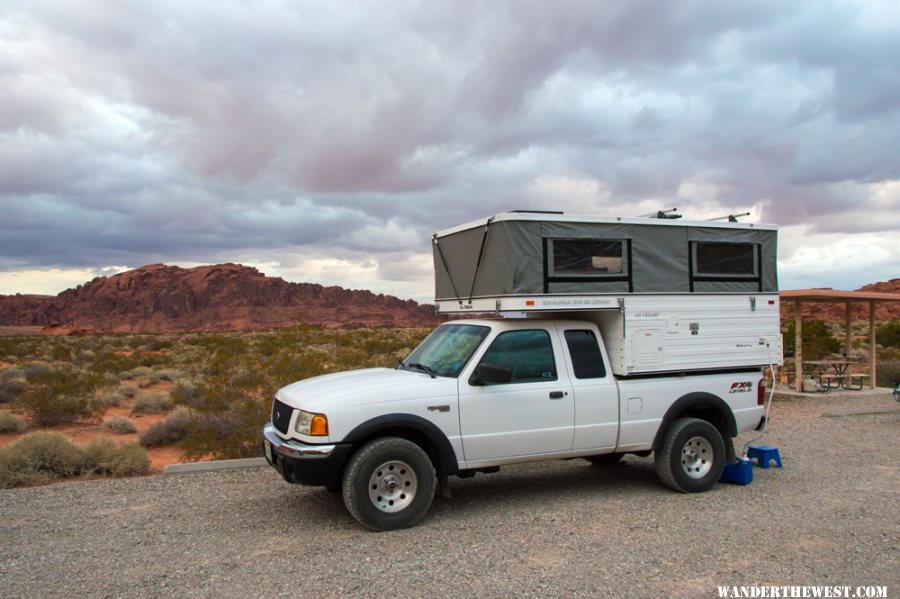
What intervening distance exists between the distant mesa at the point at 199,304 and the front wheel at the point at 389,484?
288 ft

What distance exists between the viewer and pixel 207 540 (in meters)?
6.09

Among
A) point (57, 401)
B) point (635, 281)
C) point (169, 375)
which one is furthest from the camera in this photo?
point (169, 375)

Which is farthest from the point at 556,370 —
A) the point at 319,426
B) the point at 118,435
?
the point at 118,435

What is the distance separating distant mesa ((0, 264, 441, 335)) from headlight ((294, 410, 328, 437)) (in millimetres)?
87721

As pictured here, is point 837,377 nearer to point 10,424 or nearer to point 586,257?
point 586,257

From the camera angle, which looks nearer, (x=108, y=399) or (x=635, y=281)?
(x=635, y=281)

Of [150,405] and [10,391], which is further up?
[10,391]

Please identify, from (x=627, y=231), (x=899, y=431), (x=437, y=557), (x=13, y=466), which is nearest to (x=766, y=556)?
(x=437, y=557)

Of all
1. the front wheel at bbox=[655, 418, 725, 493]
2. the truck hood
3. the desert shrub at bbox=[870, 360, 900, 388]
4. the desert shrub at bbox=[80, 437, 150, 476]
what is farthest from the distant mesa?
the truck hood

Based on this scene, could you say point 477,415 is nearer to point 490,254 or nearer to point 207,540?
point 490,254

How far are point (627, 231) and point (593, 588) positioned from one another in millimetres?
3768

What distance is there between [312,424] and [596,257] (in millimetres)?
3275

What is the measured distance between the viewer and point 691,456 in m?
7.82

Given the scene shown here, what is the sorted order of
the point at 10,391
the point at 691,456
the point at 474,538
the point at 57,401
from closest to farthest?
the point at 474,538, the point at 691,456, the point at 57,401, the point at 10,391
